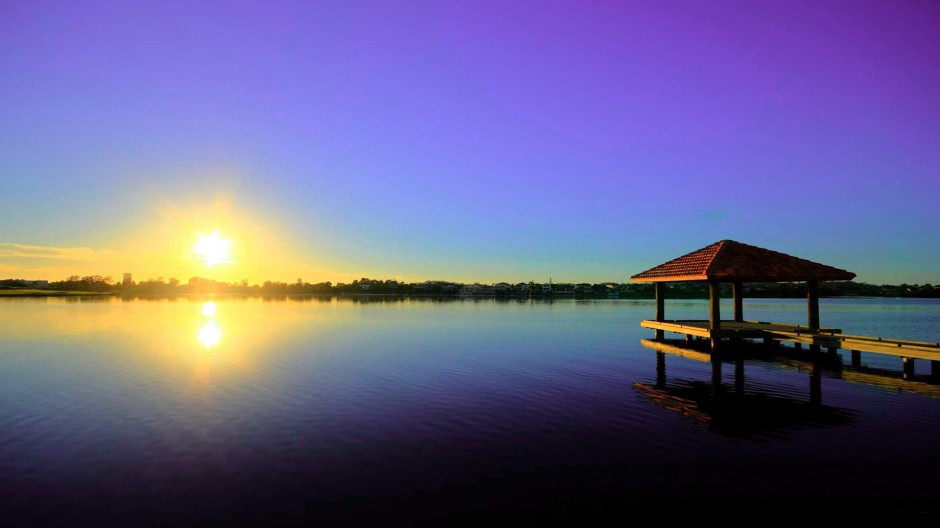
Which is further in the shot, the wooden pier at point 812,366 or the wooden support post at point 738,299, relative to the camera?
the wooden support post at point 738,299

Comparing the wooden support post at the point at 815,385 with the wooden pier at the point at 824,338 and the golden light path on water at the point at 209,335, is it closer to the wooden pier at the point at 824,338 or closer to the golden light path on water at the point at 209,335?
the wooden pier at the point at 824,338

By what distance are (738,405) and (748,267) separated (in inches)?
527

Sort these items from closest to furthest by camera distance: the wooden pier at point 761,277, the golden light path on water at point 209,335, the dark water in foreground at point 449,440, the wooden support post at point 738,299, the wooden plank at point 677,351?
Answer: the dark water in foreground at point 449,440 → the wooden pier at point 761,277 → the wooden plank at point 677,351 → the wooden support post at point 738,299 → the golden light path on water at point 209,335

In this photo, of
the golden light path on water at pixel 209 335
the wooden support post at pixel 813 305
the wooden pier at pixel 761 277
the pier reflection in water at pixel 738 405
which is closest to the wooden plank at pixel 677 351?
the wooden pier at pixel 761 277

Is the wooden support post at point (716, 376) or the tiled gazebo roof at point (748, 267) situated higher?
the tiled gazebo roof at point (748, 267)

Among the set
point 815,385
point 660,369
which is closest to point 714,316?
point 660,369

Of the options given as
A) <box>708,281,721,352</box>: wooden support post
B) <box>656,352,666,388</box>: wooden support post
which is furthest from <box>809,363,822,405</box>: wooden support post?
<box>656,352,666,388</box>: wooden support post

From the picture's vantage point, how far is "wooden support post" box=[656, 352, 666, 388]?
19.3 metres

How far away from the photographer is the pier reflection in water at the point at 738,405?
1316cm

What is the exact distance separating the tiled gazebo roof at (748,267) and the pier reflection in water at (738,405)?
5621 millimetres

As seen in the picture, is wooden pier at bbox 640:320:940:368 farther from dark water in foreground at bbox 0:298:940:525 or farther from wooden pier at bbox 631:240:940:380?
dark water in foreground at bbox 0:298:940:525

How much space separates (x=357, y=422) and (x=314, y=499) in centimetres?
517

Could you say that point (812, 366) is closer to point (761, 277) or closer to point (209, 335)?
point (761, 277)

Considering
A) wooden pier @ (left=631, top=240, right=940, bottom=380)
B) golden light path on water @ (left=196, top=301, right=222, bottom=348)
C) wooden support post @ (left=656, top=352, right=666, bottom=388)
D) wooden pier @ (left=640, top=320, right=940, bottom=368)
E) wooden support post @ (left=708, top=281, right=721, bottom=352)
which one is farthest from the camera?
golden light path on water @ (left=196, top=301, right=222, bottom=348)
